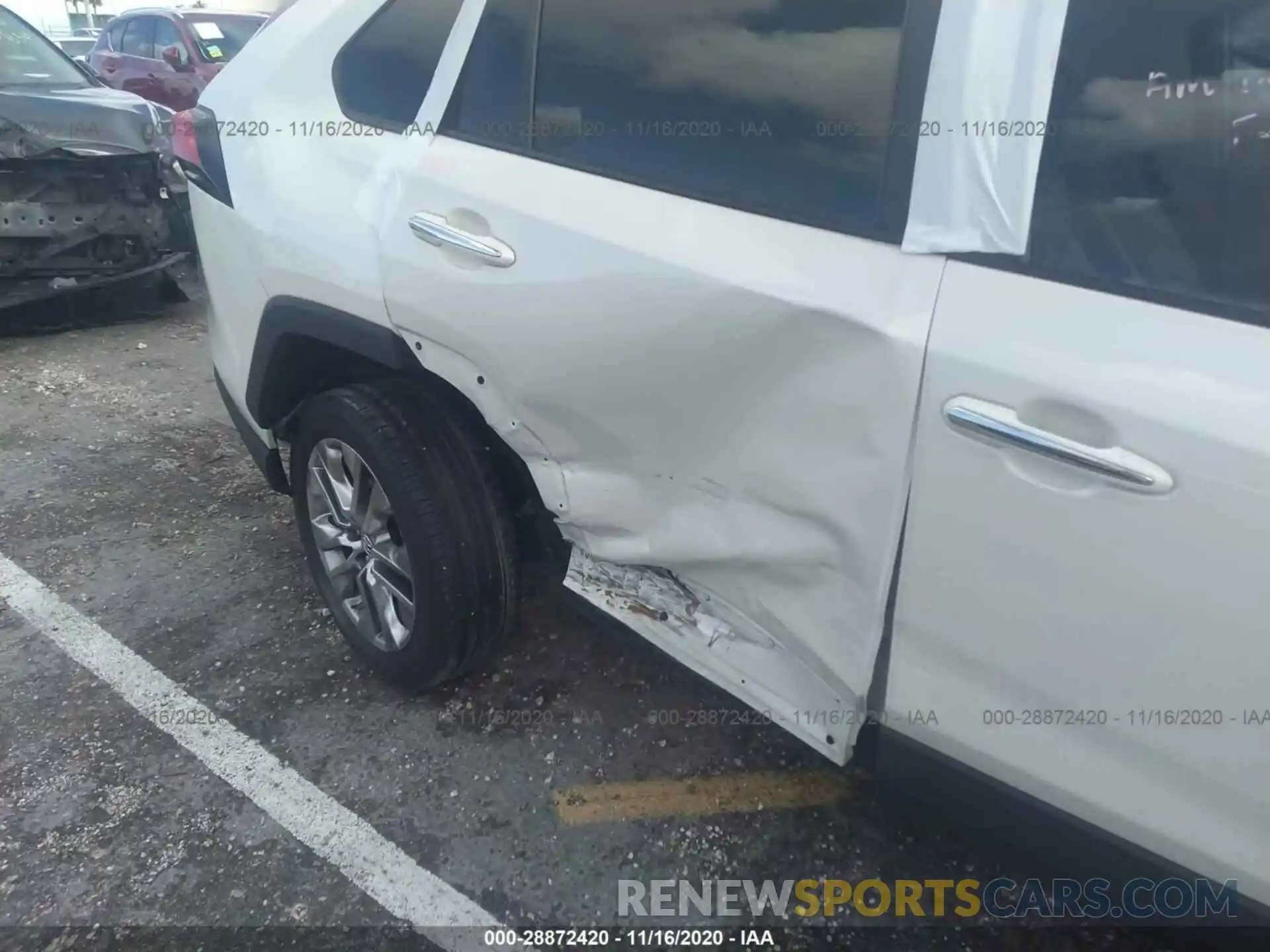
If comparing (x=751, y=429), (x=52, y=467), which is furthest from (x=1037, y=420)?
(x=52, y=467)

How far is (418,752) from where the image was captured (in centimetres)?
238

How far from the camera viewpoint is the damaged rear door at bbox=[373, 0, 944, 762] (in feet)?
4.84

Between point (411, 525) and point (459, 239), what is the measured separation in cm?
66

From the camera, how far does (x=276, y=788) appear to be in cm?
227

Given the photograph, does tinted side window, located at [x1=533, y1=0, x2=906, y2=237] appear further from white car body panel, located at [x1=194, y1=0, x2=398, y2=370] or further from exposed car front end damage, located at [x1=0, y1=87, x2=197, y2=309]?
exposed car front end damage, located at [x1=0, y1=87, x2=197, y2=309]

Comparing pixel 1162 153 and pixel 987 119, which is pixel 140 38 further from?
pixel 1162 153

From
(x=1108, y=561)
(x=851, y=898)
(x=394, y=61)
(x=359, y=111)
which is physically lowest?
(x=851, y=898)

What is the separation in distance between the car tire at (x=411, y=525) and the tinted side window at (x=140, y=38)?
10490 millimetres

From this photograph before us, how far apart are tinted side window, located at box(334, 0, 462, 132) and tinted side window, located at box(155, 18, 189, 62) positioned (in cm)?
953

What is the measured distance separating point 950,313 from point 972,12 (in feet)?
1.38

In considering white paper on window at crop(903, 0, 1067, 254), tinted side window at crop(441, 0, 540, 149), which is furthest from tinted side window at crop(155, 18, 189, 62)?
white paper on window at crop(903, 0, 1067, 254)

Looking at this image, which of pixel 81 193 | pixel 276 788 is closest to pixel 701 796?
pixel 276 788

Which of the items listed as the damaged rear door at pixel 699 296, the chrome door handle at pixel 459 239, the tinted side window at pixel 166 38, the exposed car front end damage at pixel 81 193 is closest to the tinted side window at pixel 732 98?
the damaged rear door at pixel 699 296

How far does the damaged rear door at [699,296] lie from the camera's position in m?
1.48
